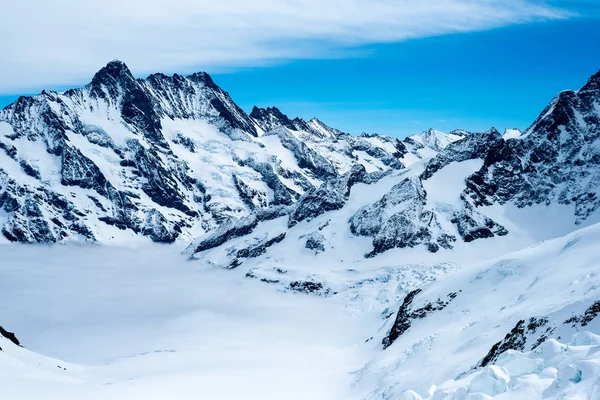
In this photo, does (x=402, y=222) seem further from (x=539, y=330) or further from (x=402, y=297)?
(x=539, y=330)

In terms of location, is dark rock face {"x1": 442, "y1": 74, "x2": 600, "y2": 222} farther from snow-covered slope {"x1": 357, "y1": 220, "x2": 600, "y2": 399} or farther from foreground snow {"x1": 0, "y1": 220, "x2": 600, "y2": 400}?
snow-covered slope {"x1": 357, "y1": 220, "x2": 600, "y2": 399}

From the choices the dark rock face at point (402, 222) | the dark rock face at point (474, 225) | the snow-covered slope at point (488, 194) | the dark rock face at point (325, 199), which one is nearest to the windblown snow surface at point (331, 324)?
the snow-covered slope at point (488, 194)

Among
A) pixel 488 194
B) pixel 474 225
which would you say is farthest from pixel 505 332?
pixel 488 194

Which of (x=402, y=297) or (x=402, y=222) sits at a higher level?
(x=402, y=222)

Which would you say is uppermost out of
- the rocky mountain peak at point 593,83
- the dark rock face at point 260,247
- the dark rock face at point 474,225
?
the rocky mountain peak at point 593,83

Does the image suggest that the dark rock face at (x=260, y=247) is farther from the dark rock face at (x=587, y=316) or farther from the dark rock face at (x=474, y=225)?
the dark rock face at (x=587, y=316)

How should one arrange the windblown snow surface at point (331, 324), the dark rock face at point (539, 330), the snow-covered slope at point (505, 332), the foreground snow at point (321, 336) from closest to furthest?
the snow-covered slope at point (505, 332) < the foreground snow at point (321, 336) < the dark rock face at point (539, 330) < the windblown snow surface at point (331, 324)

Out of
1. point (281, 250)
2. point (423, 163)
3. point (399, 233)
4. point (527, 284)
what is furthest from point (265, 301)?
point (527, 284)

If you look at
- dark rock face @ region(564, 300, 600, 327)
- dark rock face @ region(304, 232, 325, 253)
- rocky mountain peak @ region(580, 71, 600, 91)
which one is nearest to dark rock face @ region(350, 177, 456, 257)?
dark rock face @ region(304, 232, 325, 253)

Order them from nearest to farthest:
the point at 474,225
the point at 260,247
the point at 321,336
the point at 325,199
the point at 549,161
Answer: the point at 321,336 < the point at 474,225 < the point at 549,161 < the point at 260,247 < the point at 325,199
